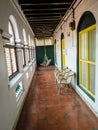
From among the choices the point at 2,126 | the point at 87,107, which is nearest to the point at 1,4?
the point at 2,126

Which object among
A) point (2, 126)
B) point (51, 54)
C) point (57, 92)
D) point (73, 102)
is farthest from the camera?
point (51, 54)

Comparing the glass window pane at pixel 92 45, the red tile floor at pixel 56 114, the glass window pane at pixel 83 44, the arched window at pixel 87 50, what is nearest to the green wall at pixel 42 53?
the red tile floor at pixel 56 114

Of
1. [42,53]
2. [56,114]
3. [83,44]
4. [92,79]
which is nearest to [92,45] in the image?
[83,44]

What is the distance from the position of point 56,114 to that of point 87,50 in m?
1.78

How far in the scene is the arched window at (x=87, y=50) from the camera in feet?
9.53

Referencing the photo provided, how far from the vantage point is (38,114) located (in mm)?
2936

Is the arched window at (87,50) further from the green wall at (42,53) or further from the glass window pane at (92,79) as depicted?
the green wall at (42,53)

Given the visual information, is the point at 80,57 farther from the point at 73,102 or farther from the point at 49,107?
the point at 49,107

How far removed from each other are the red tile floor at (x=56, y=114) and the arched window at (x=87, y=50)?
0.48m

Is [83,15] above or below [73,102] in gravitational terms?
above

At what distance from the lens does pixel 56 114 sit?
289 cm

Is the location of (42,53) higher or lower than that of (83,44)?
lower

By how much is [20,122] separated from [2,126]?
3.03ft

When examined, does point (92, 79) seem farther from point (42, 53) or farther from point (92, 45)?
point (42, 53)
